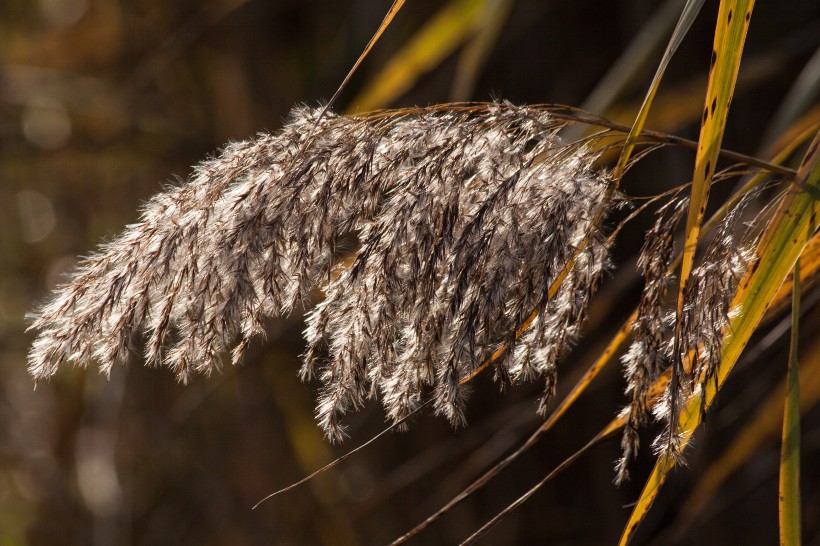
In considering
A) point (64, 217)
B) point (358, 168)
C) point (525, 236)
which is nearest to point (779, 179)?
point (525, 236)

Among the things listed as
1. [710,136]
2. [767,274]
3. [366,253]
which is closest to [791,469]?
[767,274]

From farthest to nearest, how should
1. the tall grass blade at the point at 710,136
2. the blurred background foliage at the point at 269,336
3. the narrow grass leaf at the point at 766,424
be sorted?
the blurred background foliage at the point at 269,336 → the narrow grass leaf at the point at 766,424 → the tall grass blade at the point at 710,136

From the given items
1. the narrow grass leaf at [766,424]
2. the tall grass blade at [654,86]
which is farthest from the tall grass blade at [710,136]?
the narrow grass leaf at [766,424]

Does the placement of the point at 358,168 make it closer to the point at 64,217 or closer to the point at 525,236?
the point at 525,236

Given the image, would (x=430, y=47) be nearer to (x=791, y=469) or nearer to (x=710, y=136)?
(x=710, y=136)

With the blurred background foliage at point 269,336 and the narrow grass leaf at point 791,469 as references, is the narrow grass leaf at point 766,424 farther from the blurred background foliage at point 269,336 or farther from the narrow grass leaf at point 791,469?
the narrow grass leaf at point 791,469

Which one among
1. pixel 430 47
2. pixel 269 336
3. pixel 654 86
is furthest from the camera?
pixel 269 336

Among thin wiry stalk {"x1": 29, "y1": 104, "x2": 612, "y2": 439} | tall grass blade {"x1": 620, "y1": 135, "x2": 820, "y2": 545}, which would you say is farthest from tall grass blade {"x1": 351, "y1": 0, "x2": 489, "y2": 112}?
tall grass blade {"x1": 620, "y1": 135, "x2": 820, "y2": 545}
